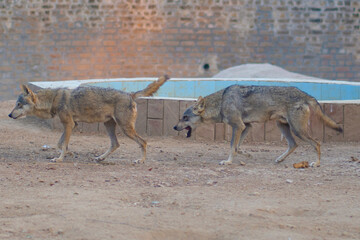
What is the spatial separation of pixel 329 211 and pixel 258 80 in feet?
26.4

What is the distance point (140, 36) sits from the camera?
21188 millimetres

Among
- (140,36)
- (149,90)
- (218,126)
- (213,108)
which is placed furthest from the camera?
(140,36)

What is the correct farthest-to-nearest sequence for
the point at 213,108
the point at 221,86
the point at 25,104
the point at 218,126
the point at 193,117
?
the point at 221,86, the point at 218,126, the point at 193,117, the point at 213,108, the point at 25,104

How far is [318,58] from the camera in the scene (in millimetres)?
21812

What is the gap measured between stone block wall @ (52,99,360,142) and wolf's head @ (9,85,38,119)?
97.6 inches

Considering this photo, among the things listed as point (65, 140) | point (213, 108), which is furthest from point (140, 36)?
point (65, 140)

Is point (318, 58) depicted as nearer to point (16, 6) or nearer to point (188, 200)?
point (16, 6)

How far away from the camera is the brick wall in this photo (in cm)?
2112

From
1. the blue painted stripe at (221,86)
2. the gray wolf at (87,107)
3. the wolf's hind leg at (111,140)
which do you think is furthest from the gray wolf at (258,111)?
the blue painted stripe at (221,86)

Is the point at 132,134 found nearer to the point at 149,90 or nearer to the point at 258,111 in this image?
the point at 149,90

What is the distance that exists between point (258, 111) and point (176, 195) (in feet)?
8.72

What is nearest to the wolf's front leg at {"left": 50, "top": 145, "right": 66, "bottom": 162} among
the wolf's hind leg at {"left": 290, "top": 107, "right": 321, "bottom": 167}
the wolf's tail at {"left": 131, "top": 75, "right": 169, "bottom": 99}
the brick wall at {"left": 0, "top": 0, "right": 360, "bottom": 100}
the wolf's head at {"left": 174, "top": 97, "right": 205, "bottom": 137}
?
the wolf's tail at {"left": 131, "top": 75, "right": 169, "bottom": 99}

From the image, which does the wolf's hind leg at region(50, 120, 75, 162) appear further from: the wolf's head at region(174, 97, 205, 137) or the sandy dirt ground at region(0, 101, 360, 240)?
the wolf's head at region(174, 97, 205, 137)

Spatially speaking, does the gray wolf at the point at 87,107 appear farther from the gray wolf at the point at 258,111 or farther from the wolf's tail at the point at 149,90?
the gray wolf at the point at 258,111
